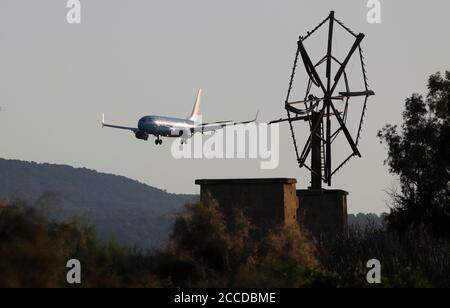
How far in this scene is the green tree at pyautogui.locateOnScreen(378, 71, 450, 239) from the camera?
51.6 meters

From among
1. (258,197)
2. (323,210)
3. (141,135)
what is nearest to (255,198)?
(258,197)

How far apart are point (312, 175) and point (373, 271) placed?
22.4m

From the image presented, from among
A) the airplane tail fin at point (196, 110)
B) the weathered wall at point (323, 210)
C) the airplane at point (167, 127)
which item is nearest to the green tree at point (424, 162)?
the weathered wall at point (323, 210)

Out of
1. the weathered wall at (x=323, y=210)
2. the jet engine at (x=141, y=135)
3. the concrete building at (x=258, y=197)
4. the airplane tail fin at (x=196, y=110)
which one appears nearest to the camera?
the concrete building at (x=258, y=197)

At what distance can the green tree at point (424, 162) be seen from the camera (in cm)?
5164

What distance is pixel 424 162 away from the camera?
55.5 meters

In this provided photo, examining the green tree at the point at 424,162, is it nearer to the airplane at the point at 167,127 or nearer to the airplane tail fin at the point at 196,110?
the airplane at the point at 167,127

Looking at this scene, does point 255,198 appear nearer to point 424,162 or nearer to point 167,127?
point 424,162

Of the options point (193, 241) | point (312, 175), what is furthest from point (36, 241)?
point (312, 175)

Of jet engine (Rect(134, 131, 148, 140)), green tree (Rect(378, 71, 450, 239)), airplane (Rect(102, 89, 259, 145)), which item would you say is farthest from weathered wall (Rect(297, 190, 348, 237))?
jet engine (Rect(134, 131, 148, 140))

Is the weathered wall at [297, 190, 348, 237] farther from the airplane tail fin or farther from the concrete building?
the airplane tail fin

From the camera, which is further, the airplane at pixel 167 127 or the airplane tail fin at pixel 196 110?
the airplane tail fin at pixel 196 110

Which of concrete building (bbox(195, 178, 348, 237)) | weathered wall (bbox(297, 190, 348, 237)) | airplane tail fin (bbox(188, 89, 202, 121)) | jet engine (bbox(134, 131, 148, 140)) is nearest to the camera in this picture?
concrete building (bbox(195, 178, 348, 237))
